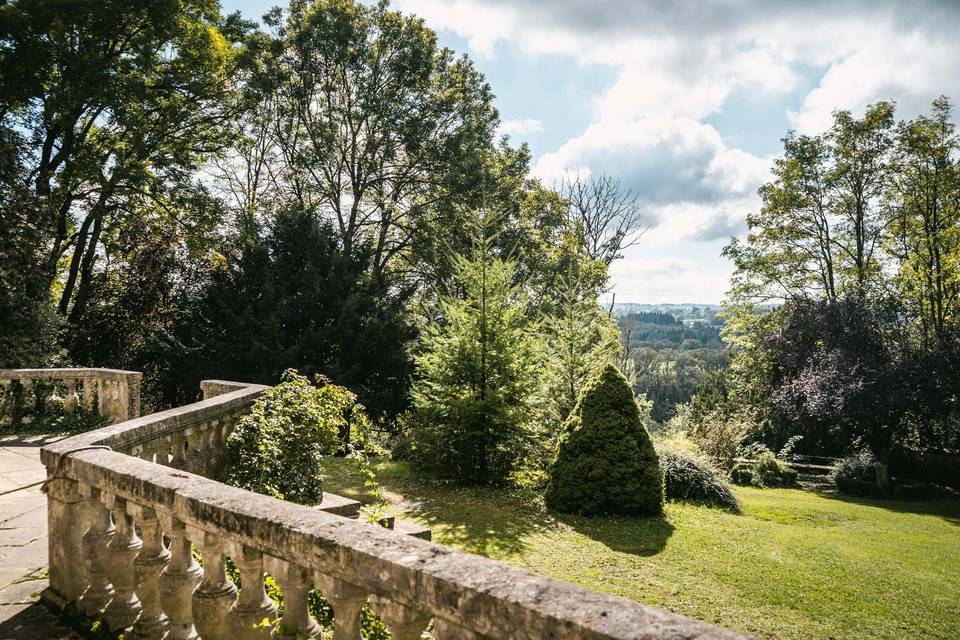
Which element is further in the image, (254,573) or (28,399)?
(28,399)

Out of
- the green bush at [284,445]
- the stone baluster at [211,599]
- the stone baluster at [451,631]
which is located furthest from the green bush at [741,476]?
the stone baluster at [451,631]

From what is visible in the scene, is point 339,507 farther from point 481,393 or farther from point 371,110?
point 371,110

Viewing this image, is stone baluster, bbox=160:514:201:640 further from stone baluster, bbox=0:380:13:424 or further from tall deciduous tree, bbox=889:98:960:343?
tall deciduous tree, bbox=889:98:960:343

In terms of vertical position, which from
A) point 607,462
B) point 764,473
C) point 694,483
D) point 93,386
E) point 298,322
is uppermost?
point 298,322

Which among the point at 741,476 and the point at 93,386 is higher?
the point at 93,386

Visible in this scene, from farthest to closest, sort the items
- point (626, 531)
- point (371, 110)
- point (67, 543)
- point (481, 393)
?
point (371, 110)
point (481, 393)
point (626, 531)
point (67, 543)

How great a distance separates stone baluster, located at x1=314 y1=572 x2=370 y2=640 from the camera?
2.07 m

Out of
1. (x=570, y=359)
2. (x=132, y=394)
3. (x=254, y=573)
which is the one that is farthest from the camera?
(x=570, y=359)

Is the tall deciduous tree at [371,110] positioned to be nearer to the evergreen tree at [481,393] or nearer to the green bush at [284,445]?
the evergreen tree at [481,393]

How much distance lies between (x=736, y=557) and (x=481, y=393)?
17.4 feet

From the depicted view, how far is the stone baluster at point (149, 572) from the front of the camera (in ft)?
9.41

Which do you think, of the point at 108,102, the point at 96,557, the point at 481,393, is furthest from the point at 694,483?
the point at 108,102

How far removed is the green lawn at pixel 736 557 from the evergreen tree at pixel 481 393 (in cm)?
73

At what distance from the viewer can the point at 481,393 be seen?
11133 mm
